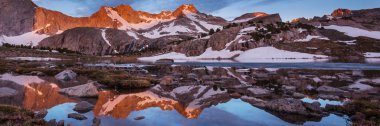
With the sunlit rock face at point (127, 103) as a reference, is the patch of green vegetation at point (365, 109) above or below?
below

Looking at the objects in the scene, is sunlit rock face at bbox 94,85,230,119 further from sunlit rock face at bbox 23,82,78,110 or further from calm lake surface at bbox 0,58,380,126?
sunlit rock face at bbox 23,82,78,110

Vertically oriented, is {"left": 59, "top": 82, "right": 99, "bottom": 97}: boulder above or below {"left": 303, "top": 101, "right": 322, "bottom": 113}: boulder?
above

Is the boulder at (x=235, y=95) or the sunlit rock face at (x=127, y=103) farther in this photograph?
the boulder at (x=235, y=95)

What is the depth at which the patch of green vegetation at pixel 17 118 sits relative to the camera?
14011 millimetres

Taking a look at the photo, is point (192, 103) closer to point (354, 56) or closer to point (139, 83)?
point (139, 83)

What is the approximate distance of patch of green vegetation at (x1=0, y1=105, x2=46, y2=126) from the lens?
1401 cm

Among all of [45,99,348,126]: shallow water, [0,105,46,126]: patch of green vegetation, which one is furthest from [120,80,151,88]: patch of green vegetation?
[0,105,46,126]: patch of green vegetation

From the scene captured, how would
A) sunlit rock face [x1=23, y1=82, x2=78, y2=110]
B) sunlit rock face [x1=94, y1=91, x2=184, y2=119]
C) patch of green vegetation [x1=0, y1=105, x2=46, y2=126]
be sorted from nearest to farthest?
patch of green vegetation [x1=0, y1=105, x2=46, y2=126], sunlit rock face [x1=94, y1=91, x2=184, y2=119], sunlit rock face [x1=23, y1=82, x2=78, y2=110]

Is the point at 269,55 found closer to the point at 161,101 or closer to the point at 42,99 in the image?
the point at 161,101

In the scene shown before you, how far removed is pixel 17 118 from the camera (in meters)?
15.2

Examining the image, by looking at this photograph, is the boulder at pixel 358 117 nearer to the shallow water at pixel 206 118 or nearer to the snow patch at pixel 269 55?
the shallow water at pixel 206 118

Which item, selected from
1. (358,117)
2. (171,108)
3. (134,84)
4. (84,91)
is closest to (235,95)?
(171,108)

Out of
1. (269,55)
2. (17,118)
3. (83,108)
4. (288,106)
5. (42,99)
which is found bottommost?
(269,55)

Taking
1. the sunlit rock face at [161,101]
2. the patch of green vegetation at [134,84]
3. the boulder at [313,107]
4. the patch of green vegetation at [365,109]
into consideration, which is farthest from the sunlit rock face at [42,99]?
the patch of green vegetation at [365,109]
